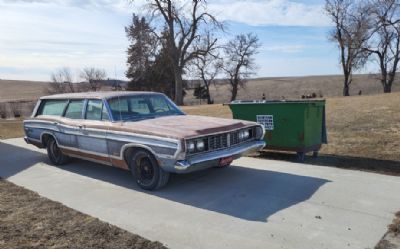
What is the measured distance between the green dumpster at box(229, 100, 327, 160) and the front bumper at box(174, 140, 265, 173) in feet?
5.55

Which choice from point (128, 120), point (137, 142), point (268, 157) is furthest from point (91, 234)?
point (268, 157)

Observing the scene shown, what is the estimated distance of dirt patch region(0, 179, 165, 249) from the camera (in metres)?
4.41

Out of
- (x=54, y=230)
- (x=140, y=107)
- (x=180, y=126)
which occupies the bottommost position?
(x=54, y=230)

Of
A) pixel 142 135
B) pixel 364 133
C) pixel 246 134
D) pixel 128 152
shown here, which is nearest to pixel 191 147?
pixel 142 135

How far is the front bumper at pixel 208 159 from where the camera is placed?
18.5ft

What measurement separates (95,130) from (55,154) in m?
1.96

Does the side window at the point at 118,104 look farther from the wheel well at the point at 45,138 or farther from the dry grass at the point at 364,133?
the dry grass at the point at 364,133

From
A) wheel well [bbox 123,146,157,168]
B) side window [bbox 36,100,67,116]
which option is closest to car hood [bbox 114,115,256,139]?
wheel well [bbox 123,146,157,168]

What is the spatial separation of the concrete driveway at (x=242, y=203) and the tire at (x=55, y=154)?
0.90 feet

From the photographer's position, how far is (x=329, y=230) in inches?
179

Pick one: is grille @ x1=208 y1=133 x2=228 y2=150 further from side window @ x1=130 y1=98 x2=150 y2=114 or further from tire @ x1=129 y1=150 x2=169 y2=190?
side window @ x1=130 y1=98 x2=150 y2=114

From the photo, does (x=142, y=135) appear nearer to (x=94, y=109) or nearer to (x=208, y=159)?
(x=208, y=159)

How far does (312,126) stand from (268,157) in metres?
1.10

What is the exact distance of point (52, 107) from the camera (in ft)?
28.4
